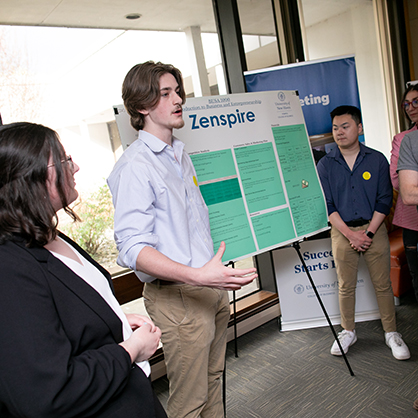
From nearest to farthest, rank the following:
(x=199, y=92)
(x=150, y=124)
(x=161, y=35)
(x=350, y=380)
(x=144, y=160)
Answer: (x=144, y=160) < (x=150, y=124) < (x=350, y=380) < (x=161, y=35) < (x=199, y=92)

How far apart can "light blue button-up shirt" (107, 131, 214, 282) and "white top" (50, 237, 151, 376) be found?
31cm

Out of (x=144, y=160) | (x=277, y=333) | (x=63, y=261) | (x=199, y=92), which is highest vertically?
(x=199, y=92)

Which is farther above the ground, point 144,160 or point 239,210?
point 144,160

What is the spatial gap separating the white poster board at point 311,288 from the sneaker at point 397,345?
42cm

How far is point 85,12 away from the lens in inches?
98.3

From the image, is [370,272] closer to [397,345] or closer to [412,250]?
[412,250]

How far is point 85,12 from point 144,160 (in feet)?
5.02

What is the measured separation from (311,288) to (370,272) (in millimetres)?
507

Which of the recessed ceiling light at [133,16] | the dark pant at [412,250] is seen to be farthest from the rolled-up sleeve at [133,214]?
the dark pant at [412,250]

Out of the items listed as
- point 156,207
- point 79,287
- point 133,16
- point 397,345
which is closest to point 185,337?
point 156,207

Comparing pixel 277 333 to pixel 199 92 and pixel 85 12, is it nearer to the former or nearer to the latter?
pixel 199 92

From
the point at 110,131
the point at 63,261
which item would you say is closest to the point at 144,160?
the point at 63,261

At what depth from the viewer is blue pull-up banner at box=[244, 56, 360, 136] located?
2.98 metres

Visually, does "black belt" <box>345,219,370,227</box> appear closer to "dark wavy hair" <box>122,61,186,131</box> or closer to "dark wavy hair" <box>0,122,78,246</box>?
"dark wavy hair" <box>122,61,186,131</box>
